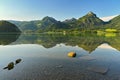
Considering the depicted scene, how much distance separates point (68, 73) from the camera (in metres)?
28.0

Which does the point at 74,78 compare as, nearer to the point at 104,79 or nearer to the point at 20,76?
the point at 104,79

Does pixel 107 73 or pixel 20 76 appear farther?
pixel 107 73

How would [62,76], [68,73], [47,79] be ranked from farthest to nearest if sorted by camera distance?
[68,73]
[62,76]
[47,79]

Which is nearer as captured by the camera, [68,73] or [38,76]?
[38,76]

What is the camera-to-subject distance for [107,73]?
28.0 m

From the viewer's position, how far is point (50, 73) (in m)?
27.6

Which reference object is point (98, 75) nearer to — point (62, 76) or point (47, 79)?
point (62, 76)

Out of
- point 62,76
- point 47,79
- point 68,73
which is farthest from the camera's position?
point 68,73

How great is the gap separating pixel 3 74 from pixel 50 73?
8.17 metres

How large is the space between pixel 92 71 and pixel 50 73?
7.84 metres

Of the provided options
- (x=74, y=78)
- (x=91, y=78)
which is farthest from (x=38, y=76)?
(x=91, y=78)

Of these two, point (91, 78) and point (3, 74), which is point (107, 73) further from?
point (3, 74)

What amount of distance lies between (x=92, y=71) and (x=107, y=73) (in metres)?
2.69

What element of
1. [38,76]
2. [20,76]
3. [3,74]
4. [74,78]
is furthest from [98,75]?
[3,74]
